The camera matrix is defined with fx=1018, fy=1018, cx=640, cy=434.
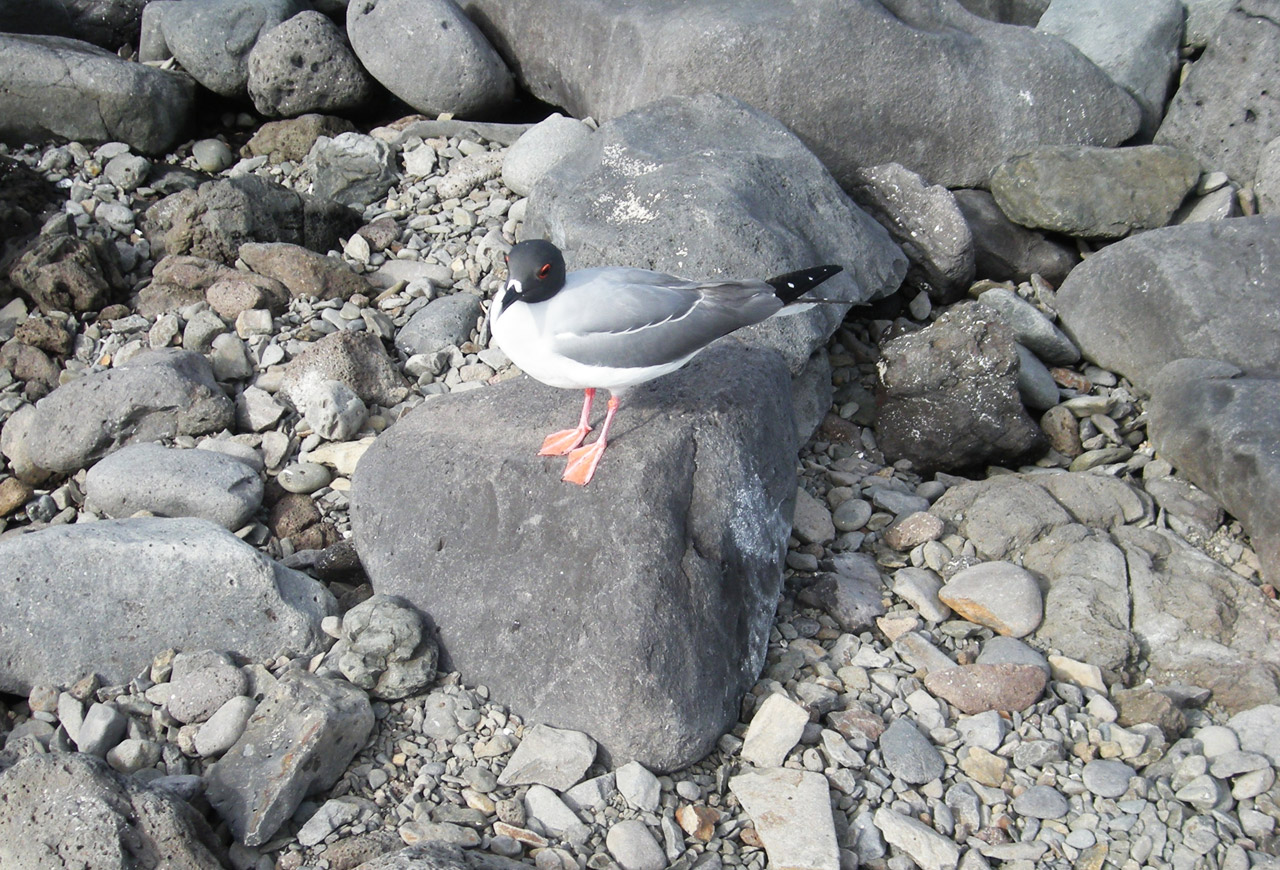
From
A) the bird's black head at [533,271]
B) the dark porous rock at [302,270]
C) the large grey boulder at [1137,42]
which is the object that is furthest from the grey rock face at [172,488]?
the large grey boulder at [1137,42]

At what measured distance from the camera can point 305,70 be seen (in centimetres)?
763

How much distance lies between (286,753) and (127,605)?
3.25 ft

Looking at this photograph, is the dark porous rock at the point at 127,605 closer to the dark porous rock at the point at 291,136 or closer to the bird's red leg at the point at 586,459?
the bird's red leg at the point at 586,459

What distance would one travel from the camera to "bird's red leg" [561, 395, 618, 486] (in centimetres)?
363

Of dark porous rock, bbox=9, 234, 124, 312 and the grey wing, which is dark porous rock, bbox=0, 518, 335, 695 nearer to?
the grey wing

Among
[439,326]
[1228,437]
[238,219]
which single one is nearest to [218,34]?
[238,219]

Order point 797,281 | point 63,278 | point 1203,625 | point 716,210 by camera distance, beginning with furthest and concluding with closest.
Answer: point 63,278 < point 716,210 < point 1203,625 < point 797,281

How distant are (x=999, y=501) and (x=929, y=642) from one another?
896 mm

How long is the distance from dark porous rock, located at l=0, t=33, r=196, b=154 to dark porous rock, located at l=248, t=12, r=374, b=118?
738 mm

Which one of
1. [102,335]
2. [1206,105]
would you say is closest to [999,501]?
[1206,105]

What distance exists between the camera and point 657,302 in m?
3.60

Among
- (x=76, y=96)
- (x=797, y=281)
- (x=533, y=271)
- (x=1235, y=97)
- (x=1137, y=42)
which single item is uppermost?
(x=533, y=271)

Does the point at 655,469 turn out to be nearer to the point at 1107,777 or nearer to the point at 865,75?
the point at 1107,777

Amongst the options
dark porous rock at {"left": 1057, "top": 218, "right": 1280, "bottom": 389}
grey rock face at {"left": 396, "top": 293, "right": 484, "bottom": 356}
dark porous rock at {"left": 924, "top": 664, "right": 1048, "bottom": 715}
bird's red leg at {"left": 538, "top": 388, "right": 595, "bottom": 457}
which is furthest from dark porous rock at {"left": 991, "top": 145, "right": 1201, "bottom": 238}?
bird's red leg at {"left": 538, "top": 388, "right": 595, "bottom": 457}
